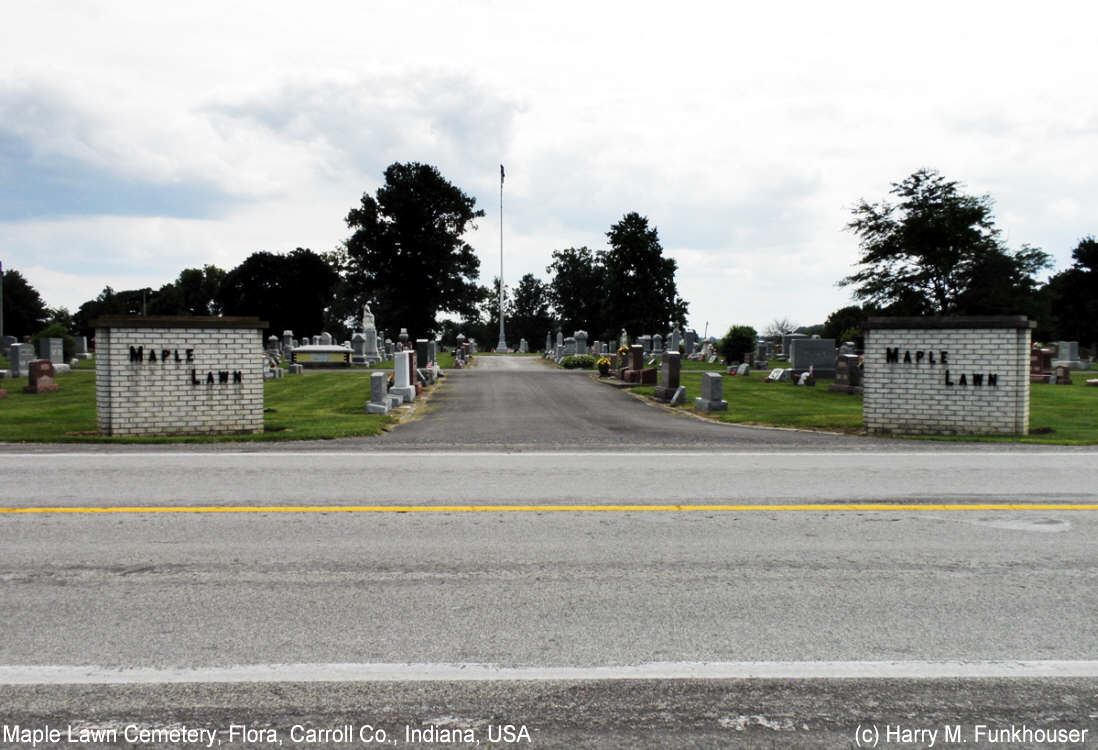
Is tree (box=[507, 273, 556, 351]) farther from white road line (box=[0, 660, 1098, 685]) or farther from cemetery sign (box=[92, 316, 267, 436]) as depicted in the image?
white road line (box=[0, 660, 1098, 685])

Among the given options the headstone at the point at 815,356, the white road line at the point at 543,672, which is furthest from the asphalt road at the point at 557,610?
the headstone at the point at 815,356


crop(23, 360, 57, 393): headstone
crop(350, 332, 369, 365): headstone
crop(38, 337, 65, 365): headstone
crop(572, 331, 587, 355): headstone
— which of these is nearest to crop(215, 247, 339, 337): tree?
crop(350, 332, 369, 365): headstone

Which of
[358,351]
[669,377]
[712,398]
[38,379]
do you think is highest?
[358,351]

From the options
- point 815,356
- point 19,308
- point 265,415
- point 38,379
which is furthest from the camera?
point 19,308

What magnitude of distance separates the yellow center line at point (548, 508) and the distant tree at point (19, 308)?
79.7 metres

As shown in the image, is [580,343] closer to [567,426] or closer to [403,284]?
[403,284]

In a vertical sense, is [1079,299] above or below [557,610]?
above

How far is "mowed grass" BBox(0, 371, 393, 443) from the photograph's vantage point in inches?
502

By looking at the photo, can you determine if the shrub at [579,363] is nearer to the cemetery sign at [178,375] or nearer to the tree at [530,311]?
the cemetery sign at [178,375]

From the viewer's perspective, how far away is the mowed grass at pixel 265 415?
12.8 metres

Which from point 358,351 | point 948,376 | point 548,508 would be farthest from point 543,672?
point 358,351

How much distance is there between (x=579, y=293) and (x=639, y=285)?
29.3 m

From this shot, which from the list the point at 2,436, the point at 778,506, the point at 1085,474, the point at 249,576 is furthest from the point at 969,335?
the point at 2,436

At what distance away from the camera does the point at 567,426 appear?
1504cm
